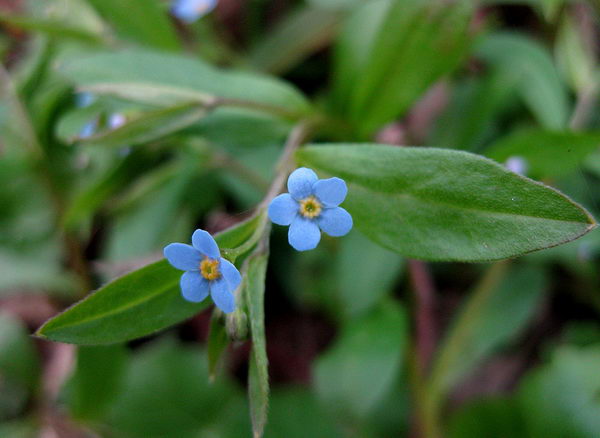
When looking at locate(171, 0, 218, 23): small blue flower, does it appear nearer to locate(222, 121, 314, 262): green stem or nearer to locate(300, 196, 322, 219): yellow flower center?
locate(222, 121, 314, 262): green stem

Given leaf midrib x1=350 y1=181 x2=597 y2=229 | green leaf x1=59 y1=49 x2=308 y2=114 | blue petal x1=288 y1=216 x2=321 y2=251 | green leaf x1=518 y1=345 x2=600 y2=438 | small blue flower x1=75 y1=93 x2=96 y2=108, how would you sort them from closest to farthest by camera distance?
1. leaf midrib x1=350 y1=181 x2=597 y2=229
2. blue petal x1=288 y1=216 x2=321 y2=251
3. green leaf x1=518 y1=345 x2=600 y2=438
4. green leaf x1=59 y1=49 x2=308 y2=114
5. small blue flower x1=75 y1=93 x2=96 y2=108

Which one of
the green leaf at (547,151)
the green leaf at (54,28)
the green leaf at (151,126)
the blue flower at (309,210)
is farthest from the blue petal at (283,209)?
the green leaf at (54,28)

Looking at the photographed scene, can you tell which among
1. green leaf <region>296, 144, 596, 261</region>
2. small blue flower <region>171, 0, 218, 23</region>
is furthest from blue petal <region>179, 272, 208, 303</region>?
small blue flower <region>171, 0, 218, 23</region>

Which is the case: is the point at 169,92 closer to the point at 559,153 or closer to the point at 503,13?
the point at 559,153

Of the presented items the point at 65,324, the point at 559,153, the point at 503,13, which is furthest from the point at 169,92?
the point at 503,13

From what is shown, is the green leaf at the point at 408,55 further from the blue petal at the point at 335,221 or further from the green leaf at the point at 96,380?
the green leaf at the point at 96,380

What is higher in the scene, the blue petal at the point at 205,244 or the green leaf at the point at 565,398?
the blue petal at the point at 205,244

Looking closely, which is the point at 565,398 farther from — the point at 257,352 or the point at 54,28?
the point at 54,28

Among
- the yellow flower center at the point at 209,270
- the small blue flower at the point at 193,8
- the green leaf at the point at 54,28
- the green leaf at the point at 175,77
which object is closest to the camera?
the yellow flower center at the point at 209,270
